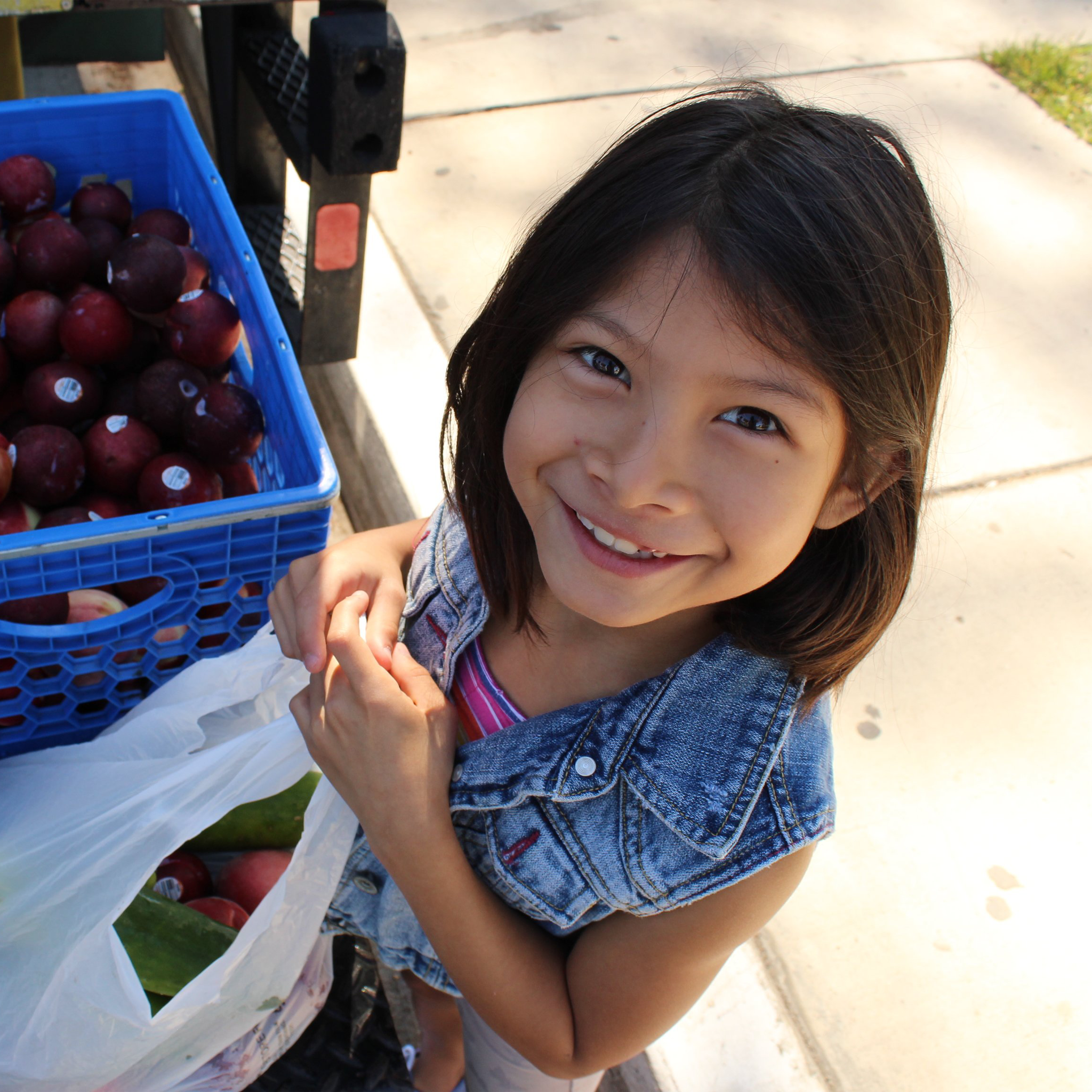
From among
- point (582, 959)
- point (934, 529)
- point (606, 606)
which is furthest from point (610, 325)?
point (934, 529)

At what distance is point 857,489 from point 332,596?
61 cm

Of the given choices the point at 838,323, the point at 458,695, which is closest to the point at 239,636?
the point at 458,695

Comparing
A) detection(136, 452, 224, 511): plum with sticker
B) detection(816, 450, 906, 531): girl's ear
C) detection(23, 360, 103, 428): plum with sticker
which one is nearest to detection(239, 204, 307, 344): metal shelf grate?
detection(23, 360, 103, 428): plum with sticker

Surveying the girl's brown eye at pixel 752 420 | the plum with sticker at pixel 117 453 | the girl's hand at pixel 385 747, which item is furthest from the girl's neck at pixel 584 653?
the plum with sticker at pixel 117 453

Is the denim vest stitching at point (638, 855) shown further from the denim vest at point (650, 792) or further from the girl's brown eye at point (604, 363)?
the girl's brown eye at point (604, 363)

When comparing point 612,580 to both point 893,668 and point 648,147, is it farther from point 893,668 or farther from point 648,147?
point 893,668

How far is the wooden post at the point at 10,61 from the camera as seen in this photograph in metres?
1.95

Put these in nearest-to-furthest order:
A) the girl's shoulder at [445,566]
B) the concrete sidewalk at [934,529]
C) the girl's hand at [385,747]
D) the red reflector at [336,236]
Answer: the girl's hand at [385,747], the girl's shoulder at [445,566], the concrete sidewalk at [934,529], the red reflector at [336,236]

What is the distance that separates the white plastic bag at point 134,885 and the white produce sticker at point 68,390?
492 millimetres

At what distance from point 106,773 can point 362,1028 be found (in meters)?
0.56

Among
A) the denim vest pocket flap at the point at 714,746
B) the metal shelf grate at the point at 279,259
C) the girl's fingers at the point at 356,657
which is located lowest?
the metal shelf grate at the point at 279,259

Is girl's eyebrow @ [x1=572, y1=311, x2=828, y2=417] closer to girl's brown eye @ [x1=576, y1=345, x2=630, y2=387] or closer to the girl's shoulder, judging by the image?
girl's brown eye @ [x1=576, y1=345, x2=630, y2=387]

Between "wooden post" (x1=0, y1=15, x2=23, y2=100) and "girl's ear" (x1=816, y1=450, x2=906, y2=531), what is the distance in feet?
5.82

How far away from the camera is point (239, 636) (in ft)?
4.82
